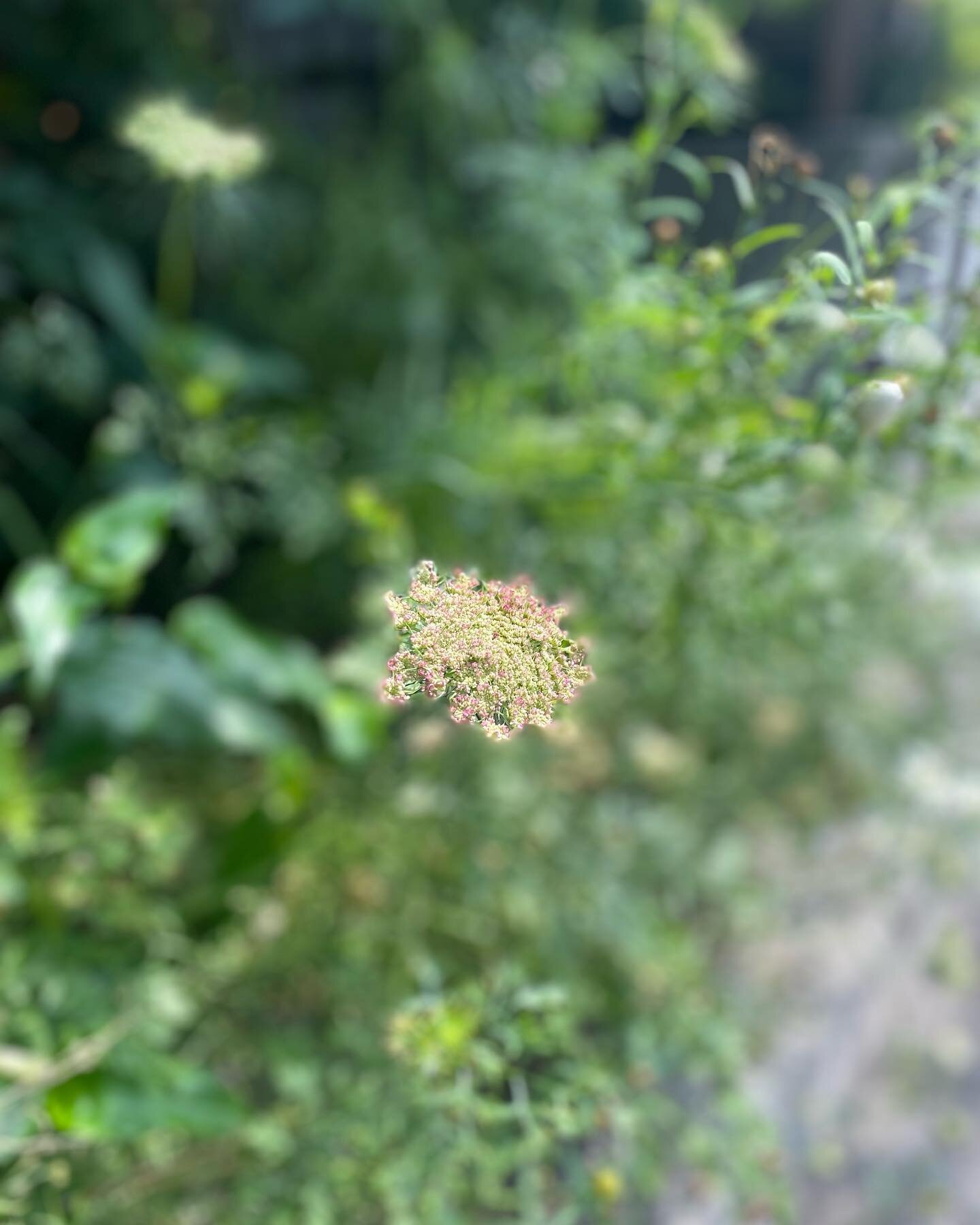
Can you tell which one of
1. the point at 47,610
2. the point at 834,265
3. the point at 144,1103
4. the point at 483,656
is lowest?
the point at 144,1103

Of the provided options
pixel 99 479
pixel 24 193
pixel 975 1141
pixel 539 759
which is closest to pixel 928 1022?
pixel 975 1141

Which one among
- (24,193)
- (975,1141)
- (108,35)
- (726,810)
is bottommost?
(975,1141)

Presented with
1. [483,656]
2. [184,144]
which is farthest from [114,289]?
[483,656]

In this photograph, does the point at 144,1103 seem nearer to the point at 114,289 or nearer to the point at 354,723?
the point at 354,723

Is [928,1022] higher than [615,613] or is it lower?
lower

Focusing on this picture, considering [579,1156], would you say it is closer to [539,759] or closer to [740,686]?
[539,759]

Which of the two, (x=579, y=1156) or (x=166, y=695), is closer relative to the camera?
(x=579, y=1156)

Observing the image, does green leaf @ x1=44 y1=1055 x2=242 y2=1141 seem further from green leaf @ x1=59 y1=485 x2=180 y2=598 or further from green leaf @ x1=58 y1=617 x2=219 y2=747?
green leaf @ x1=59 y1=485 x2=180 y2=598
